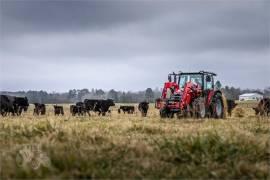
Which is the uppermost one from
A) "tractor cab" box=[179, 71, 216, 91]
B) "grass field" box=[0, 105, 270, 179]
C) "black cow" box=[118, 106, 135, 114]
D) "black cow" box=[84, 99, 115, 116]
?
"tractor cab" box=[179, 71, 216, 91]

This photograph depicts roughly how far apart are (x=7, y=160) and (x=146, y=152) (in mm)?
2259

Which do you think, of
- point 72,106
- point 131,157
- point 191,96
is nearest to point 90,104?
point 72,106

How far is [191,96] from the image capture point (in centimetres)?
2136

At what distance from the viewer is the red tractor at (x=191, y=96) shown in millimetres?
21016

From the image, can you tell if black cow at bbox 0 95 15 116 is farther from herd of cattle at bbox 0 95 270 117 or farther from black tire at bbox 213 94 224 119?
black tire at bbox 213 94 224 119

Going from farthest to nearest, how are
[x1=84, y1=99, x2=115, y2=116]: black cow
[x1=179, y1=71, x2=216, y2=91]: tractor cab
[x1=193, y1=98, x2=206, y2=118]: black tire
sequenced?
[x1=84, y1=99, x2=115, y2=116]: black cow
[x1=179, y1=71, x2=216, y2=91]: tractor cab
[x1=193, y1=98, x2=206, y2=118]: black tire

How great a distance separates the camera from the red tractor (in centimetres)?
2102

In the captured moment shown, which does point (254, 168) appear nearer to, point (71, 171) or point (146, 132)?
point (71, 171)

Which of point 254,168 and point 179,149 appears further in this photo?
point 179,149

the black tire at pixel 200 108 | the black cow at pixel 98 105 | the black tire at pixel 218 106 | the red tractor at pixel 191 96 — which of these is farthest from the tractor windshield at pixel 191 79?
the black cow at pixel 98 105

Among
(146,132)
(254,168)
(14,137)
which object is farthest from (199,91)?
(254,168)

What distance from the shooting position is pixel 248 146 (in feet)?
26.1

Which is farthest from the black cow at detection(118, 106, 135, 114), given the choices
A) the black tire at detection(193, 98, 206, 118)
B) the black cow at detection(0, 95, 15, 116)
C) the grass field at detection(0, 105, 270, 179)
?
the grass field at detection(0, 105, 270, 179)

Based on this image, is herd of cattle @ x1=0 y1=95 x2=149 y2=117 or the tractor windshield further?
herd of cattle @ x1=0 y1=95 x2=149 y2=117
